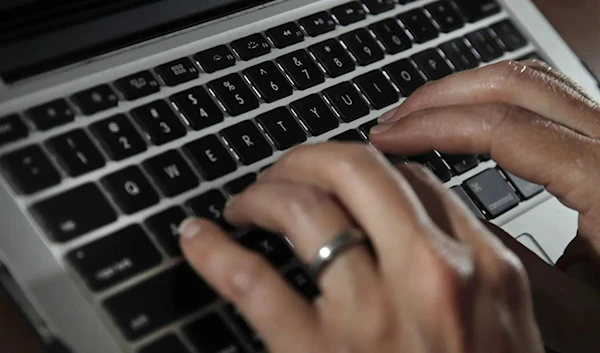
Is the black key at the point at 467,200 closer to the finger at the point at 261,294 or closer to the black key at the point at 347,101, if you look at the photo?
the black key at the point at 347,101

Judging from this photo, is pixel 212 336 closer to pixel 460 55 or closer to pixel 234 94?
pixel 234 94

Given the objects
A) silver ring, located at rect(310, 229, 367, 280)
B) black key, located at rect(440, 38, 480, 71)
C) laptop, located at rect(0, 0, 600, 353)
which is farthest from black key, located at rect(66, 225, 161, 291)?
black key, located at rect(440, 38, 480, 71)

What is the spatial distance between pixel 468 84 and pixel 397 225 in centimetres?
22

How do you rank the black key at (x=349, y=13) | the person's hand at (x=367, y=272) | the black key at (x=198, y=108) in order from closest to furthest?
1. the person's hand at (x=367, y=272)
2. the black key at (x=198, y=108)
3. the black key at (x=349, y=13)

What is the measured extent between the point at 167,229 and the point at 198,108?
0.10 metres

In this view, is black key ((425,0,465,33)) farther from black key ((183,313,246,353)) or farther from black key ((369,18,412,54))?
black key ((183,313,246,353))

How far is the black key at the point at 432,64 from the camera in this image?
556 mm

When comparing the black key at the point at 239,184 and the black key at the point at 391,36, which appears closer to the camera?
the black key at the point at 239,184

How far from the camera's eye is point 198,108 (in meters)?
0.45

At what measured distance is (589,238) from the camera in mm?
521

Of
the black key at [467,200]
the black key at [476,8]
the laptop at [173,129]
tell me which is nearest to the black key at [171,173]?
the laptop at [173,129]

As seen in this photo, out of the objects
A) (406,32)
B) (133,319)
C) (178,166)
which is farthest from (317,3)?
(133,319)

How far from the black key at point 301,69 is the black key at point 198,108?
71 millimetres

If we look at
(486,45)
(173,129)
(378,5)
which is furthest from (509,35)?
(173,129)
